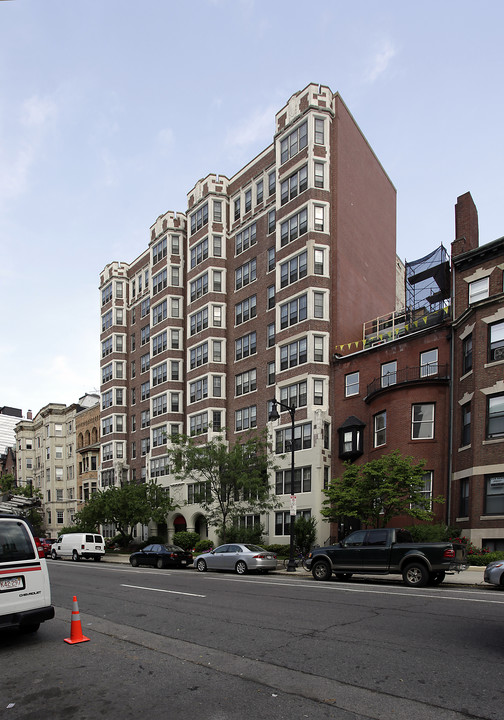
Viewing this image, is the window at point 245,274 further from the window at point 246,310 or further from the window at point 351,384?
the window at point 351,384

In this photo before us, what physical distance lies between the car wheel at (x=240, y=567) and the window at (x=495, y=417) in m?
11.8

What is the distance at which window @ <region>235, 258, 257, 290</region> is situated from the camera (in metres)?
44.3

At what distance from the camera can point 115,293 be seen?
62.6 meters

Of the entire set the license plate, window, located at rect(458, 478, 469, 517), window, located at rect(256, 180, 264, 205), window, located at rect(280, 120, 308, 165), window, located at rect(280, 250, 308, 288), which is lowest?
window, located at rect(458, 478, 469, 517)

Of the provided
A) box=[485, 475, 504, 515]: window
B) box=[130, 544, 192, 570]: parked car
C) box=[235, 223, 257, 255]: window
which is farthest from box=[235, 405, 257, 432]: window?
box=[485, 475, 504, 515]: window

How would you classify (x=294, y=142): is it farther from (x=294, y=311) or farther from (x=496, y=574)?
(x=496, y=574)

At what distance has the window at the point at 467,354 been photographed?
28.0 metres

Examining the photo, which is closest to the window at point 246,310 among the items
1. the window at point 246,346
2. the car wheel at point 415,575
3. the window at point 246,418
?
the window at point 246,346

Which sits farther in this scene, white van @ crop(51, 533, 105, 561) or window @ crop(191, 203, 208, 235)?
window @ crop(191, 203, 208, 235)

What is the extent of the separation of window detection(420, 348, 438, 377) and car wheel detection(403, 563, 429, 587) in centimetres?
1483

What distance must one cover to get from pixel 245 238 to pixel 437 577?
3265 cm

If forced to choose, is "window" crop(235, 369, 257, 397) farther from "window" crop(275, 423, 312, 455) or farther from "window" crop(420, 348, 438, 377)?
"window" crop(420, 348, 438, 377)

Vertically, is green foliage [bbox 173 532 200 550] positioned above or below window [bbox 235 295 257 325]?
below

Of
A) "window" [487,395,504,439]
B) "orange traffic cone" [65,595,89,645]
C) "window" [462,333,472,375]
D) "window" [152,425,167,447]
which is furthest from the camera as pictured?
"window" [152,425,167,447]
